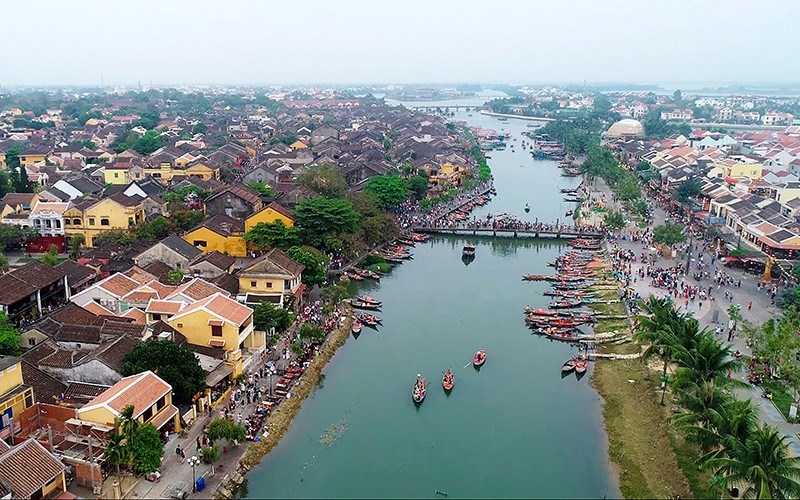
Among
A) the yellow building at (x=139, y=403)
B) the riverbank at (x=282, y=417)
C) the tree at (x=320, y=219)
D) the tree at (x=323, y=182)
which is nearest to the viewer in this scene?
the yellow building at (x=139, y=403)

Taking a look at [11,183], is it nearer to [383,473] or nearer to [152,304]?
[152,304]

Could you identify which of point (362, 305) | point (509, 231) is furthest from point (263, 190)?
point (362, 305)

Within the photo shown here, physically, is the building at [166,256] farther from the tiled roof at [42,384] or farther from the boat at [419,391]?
the boat at [419,391]

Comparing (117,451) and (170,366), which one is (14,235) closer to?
(170,366)

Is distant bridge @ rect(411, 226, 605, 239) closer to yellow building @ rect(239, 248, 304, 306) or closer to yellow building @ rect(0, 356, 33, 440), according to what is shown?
yellow building @ rect(239, 248, 304, 306)

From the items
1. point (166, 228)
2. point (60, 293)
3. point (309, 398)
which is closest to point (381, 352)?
point (309, 398)

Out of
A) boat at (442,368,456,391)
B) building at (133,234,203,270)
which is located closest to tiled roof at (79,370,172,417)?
boat at (442,368,456,391)

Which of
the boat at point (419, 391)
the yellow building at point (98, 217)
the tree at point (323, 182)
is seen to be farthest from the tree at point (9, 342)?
the tree at point (323, 182)
